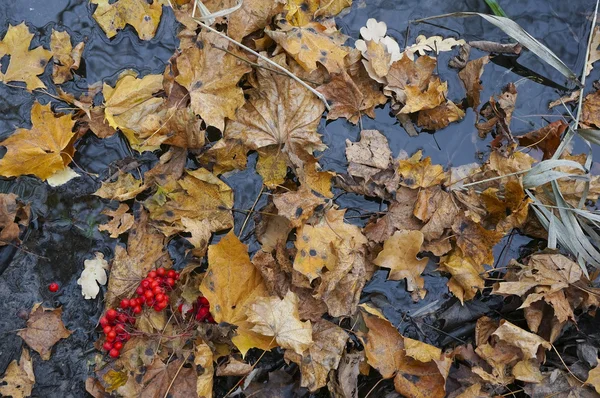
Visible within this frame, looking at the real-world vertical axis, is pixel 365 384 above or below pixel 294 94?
below

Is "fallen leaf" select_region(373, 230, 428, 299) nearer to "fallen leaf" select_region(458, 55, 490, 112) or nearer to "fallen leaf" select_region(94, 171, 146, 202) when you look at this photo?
"fallen leaf" select_region(458, 55, 490, 112)

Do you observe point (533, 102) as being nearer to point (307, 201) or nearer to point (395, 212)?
point (395, 212)

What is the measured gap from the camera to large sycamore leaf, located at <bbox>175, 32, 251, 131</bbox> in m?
2.75

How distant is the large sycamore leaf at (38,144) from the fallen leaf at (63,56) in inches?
9.9

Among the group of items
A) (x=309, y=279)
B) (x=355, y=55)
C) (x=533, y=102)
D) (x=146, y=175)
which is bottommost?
(x=309, y=279)

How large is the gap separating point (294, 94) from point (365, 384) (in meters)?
1.51

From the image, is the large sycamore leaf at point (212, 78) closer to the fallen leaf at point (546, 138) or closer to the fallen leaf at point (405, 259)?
the fallen leaf at point (405, 259)

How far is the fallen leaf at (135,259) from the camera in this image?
2.69 meters

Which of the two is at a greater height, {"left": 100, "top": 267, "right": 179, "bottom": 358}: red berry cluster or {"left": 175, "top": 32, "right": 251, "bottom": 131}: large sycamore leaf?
{"left": 175, "top": 32, "right": 251, "bottom": 131}: large sycamore leaf

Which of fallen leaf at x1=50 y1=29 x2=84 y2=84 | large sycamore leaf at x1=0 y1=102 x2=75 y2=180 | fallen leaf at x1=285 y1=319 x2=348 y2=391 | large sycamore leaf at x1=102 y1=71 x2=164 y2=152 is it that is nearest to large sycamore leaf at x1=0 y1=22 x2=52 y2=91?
fallen leaf at x1=50 y1=29 x2=84 y2=84

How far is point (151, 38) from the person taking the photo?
305cm

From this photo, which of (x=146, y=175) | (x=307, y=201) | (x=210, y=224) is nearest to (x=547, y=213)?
(x=307, y=201)

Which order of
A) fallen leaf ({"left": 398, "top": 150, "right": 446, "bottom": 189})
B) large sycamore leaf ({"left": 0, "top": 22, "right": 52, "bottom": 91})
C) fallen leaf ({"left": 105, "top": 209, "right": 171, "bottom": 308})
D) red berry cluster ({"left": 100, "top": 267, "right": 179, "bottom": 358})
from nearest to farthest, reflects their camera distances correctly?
red berry cluster ({"left": 100, "top": 267, "right": 179, "bottom": 358}) < fallen leaf ({"left": 105, "top": 209, "right": 171, "bottom": 308}) < fallen leaf ({"left": 398, "top": 150, "right": 446, "bottom": 189}) < large sycamore leaf ({"left": 0, "top": 22, "right": 52, "bottom": 91})

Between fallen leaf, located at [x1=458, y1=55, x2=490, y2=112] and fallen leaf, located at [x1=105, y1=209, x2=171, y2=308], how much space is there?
5.99ft
